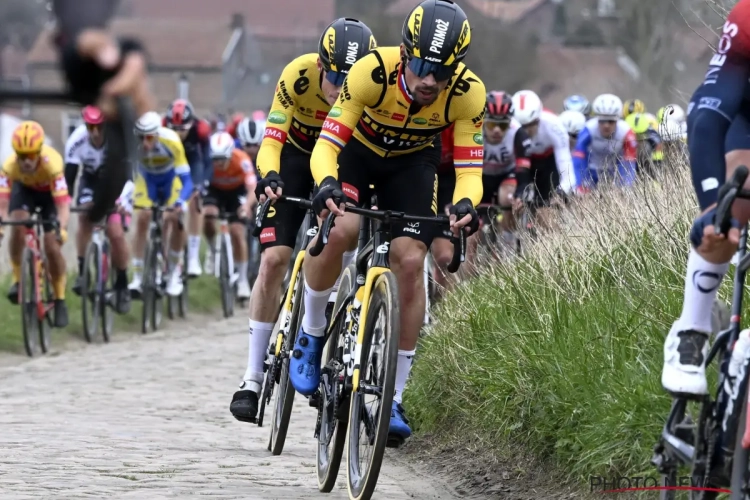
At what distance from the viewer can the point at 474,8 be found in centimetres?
5644

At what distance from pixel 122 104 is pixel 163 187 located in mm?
14684

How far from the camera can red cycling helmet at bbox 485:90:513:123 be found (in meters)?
13.1

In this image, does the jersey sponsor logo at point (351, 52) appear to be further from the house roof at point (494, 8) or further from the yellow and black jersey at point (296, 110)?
the house roof at point (494, 8)

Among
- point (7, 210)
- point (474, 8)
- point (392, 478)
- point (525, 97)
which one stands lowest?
point (392, 478)

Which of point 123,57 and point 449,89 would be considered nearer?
point 123,57

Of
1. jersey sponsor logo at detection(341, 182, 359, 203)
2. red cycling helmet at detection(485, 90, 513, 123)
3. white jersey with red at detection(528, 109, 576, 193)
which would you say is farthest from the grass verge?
white jersey with red at detection(528, 109, 576, 193)

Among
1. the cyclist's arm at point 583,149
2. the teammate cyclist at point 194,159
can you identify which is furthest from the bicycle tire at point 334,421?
the teammate cyclist at point 194,159

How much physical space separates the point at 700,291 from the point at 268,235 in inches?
152

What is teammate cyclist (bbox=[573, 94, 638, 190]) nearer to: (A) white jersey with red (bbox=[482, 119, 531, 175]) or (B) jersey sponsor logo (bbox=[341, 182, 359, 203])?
(A) white jersey with red (bbox=[482, 119, 531, 175])

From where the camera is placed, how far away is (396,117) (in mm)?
6250

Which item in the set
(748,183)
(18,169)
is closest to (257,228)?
(748,183)

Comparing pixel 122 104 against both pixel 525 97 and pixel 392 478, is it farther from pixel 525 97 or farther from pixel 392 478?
pixel 525 97

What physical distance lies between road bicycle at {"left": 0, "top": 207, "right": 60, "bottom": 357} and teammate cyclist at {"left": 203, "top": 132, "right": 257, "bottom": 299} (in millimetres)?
4763

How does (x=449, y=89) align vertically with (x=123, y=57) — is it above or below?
above
